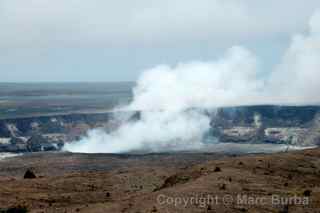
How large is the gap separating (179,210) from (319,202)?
43.1 feet

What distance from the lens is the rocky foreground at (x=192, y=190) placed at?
58219 mm

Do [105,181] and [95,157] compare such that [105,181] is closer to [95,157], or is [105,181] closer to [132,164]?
[132,164]

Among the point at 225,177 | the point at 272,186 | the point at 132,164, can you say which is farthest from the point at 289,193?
the point at 132,164

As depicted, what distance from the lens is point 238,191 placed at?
62844mm

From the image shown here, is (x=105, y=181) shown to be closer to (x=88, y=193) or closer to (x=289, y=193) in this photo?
(x=88, y=193)

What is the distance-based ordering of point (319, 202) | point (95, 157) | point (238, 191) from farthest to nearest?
point (95, 157) < point (238, 191) < point (319, 202)

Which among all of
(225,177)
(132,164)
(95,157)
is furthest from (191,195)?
(95,157)

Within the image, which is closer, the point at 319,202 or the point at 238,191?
the point at 319,202

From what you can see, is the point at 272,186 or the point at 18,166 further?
the point at 18,166

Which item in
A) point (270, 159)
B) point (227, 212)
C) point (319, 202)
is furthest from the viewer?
point (270, 159)

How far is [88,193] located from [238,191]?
24749 millimetres

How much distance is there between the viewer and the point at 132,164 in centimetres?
16338

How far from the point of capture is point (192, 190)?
62.8 meters

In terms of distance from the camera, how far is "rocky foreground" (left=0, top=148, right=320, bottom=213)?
5822 cm
